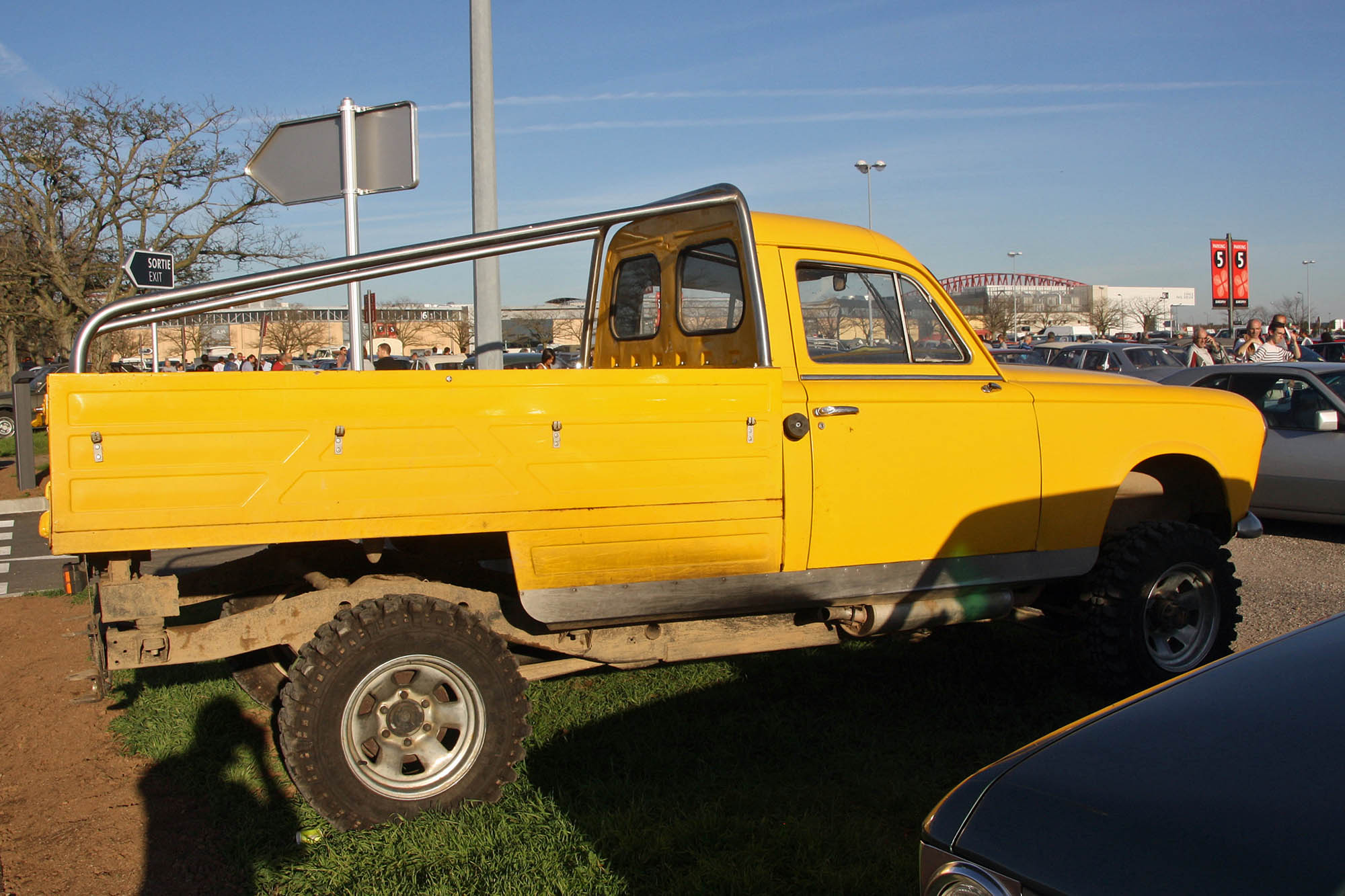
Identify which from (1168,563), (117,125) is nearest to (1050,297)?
(117,125)

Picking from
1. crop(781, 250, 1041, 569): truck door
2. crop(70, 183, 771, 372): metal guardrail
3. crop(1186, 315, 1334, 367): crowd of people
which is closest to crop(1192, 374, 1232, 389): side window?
crop(1186, 315, 1334, 367): crowd of people

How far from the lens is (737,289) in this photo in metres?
4.75

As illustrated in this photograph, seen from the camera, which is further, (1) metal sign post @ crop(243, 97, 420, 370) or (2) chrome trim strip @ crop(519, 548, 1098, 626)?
(1) metal sign post @ crop(243, 97, 420, 370)

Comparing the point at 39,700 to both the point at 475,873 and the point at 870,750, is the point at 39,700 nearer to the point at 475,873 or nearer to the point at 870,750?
the point at 475,873

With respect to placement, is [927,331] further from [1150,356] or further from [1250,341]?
[1150,356]

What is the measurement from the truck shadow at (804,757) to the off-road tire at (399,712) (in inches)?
16.0

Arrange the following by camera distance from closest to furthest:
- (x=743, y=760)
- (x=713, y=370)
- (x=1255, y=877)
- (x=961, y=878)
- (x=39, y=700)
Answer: (x=1255, y=877) < (x=961, y=878) < (x=713, y=370) < (x=743, y=760) < (x=39, y=700)

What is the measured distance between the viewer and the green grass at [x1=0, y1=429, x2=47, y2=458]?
812 inches

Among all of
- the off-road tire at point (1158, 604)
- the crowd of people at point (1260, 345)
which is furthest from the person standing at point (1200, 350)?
the off-road tire at point (1158, 604)

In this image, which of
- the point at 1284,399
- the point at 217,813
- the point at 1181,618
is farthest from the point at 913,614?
the point at 1284,399

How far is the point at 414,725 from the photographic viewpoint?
150 inches

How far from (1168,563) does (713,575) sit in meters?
2.36

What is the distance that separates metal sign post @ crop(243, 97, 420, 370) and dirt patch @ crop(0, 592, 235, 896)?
225 cm

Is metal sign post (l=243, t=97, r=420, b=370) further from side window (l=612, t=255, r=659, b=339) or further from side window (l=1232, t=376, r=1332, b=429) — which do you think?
side window (l=1232, t=376, r=1332, b=429)
